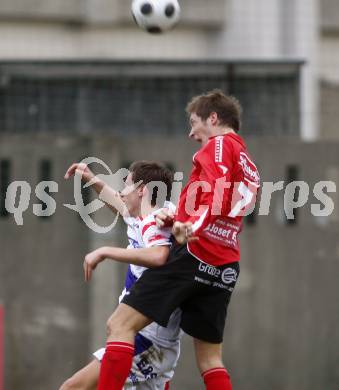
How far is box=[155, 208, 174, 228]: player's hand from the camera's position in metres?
6.16

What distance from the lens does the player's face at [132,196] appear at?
253 inches

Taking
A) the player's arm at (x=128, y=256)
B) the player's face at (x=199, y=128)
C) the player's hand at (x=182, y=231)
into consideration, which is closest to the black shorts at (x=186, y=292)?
the player's arm at (x=128, y=256)

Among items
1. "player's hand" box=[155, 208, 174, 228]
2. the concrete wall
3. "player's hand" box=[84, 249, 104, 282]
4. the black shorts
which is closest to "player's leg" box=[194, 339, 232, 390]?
the black shorts

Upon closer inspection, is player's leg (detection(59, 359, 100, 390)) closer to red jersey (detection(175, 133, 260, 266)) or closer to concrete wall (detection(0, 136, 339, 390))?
red jersey (detection(175, 133, 260, 266))

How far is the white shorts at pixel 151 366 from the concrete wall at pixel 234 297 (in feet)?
7.93

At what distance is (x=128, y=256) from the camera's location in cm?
605

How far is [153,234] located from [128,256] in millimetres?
248

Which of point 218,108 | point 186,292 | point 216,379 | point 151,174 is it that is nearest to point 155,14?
point 218,108

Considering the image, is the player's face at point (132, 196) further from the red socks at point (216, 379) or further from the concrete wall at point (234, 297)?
the concrete wall at point (234, 297)

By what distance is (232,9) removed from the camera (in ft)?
49.0

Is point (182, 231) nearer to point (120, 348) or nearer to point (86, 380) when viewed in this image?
point (120, 348)

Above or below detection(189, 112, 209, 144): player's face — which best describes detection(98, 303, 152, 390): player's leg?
below

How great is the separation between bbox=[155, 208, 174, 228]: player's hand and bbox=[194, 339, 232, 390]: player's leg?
2.41 feet

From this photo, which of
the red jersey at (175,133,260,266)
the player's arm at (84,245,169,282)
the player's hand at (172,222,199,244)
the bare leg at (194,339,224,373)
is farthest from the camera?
the bare leg at (194,339,224,373)
